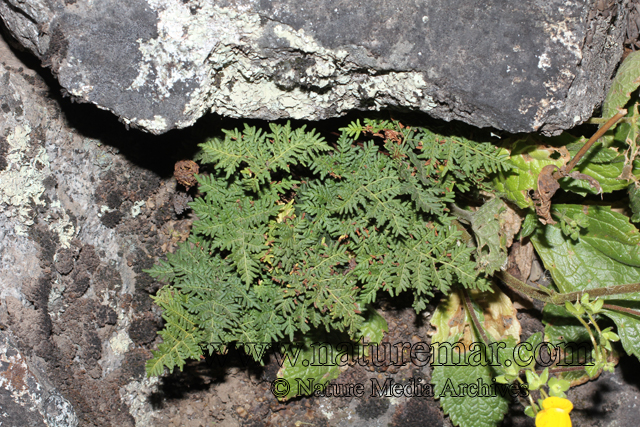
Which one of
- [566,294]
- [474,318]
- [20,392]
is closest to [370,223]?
[474,318]

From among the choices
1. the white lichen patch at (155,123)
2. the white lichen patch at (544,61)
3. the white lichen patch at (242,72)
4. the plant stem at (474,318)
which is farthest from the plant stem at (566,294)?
the white lichen patch at (155,123)

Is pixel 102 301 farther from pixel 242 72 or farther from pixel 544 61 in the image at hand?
pixel 544 61

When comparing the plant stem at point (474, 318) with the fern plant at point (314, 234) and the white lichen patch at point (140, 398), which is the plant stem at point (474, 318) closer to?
the fern plant at point (314, 234)

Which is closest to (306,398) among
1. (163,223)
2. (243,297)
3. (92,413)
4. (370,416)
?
(370,416)

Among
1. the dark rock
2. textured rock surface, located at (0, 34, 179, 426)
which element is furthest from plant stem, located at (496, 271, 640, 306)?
the dark rock

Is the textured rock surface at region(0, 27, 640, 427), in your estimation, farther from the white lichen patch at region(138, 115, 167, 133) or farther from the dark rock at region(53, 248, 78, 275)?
the white lichen patch at region(138, 115, 167, 133)
